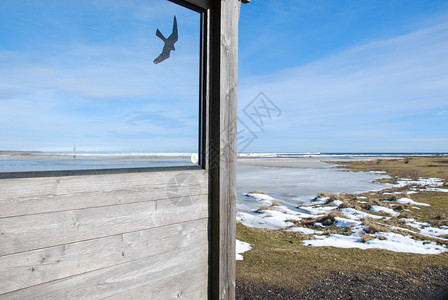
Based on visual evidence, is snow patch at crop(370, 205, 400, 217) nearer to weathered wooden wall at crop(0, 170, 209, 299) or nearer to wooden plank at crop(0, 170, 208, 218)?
weathered wooden wall at crop(0, 170, 209, 299)

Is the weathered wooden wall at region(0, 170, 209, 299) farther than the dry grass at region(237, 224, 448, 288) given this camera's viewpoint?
No

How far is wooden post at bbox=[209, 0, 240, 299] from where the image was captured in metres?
2.41

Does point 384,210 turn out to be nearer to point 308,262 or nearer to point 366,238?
point 366,238

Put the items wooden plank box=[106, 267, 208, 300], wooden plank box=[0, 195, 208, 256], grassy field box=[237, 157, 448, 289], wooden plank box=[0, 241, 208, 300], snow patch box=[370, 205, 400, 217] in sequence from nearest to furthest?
wooden plank box=[0, 195, 208, 256]
wooden plank box=[0, 241, 208, 300]
wooden plank box=[106, 267, 208, 300]
grassy field box=[237, 157, 448, 289]
snow patch box=[370, 205, 400, 217]

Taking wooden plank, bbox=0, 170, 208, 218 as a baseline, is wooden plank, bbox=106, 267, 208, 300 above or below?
below

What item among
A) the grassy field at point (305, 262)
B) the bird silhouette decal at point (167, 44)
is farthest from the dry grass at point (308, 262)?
the bird silhouette decal at point (167, 44)

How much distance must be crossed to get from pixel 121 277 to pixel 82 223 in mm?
440

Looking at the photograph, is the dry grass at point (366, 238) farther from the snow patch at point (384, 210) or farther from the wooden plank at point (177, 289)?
the wooden plank at point (177, 289)

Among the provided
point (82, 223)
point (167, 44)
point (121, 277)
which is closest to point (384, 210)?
point (167, 44)

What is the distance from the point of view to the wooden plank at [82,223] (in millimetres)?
1577

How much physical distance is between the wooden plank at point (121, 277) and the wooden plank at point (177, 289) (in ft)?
0.10

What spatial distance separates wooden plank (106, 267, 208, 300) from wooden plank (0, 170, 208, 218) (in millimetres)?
576

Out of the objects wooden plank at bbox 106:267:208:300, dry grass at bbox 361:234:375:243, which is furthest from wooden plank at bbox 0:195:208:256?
dry grass at bbox 361:234:375:243

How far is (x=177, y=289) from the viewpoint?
2221mm
